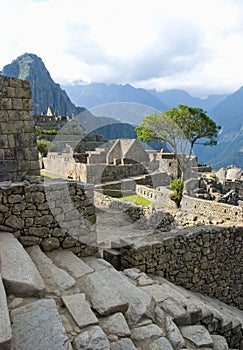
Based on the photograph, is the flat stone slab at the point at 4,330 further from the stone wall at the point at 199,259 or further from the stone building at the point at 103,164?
the stone building at the point at 103,164

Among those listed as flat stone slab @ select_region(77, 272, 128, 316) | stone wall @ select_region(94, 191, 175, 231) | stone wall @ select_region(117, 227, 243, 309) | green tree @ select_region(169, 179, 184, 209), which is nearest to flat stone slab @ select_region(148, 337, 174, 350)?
flat stone slab @ select_region(77, 272, 128, 316)

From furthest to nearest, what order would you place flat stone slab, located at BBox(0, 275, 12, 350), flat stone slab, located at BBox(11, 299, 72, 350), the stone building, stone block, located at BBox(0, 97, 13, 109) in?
the stone building < stone block, located at BBox(0, 97, 13, 109) < flat stone slab, located at BBox(11, 299, 72, 350) < flat stone slab, located at BBox(0, 275, 12, 350)

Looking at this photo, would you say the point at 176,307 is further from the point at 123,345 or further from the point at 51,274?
the point at 51,274

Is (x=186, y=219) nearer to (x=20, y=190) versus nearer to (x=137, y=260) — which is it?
(x=137, y=260)

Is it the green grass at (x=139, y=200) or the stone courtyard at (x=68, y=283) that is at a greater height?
the stone courtyard at (x=68, y=283)

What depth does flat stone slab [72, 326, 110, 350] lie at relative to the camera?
259 centimetres

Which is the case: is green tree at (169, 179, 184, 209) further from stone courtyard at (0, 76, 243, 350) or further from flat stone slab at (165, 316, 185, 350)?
flat stone slab at (165, 316, 185, 350)

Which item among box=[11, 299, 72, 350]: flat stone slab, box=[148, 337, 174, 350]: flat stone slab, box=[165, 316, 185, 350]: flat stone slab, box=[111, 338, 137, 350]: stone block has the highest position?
box=[11, 299, 72, 350]: flat stone slab

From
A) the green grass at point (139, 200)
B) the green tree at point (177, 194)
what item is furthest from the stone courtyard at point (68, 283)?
the green grass at point (139, 200)

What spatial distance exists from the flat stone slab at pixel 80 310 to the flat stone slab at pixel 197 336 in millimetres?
1389

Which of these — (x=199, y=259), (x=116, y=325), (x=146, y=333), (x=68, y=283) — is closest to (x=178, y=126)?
(x=199, y=259)

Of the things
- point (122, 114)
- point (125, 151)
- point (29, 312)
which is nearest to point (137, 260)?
point (29, 312)

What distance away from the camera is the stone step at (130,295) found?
3.38 m

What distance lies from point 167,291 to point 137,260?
1062mm
